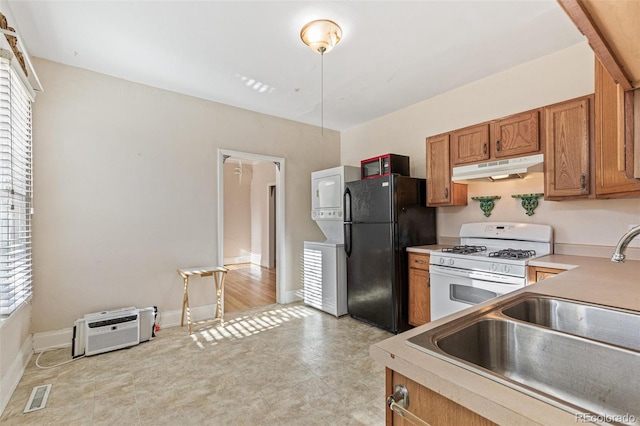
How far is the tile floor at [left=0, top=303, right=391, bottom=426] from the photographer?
1.85 metres

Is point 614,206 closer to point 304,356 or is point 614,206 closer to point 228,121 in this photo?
point 304,356

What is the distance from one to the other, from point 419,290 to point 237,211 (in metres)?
5.84

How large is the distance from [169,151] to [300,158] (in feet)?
6.01

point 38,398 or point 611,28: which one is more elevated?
point 611,28

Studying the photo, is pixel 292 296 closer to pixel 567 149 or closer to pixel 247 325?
pixel 247 325

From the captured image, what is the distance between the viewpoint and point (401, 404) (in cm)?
72

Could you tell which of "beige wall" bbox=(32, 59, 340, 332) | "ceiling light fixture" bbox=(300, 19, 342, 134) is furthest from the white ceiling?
"beige wall" bbox=(32, 59, 340, 332)

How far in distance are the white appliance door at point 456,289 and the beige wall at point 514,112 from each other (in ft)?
2.73

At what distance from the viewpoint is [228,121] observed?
3850 millimetres

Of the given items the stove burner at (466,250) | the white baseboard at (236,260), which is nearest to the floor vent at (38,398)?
the stove burner at (466,250)

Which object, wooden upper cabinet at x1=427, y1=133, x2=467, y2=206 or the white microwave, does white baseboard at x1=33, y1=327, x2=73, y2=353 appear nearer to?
the white microwave

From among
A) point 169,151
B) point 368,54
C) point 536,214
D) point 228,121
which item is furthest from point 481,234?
point 169,151

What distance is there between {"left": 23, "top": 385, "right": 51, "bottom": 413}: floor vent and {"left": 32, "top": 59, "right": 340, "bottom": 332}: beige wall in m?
0.81

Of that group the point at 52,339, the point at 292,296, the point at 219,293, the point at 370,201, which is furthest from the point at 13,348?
the point at 370,201
